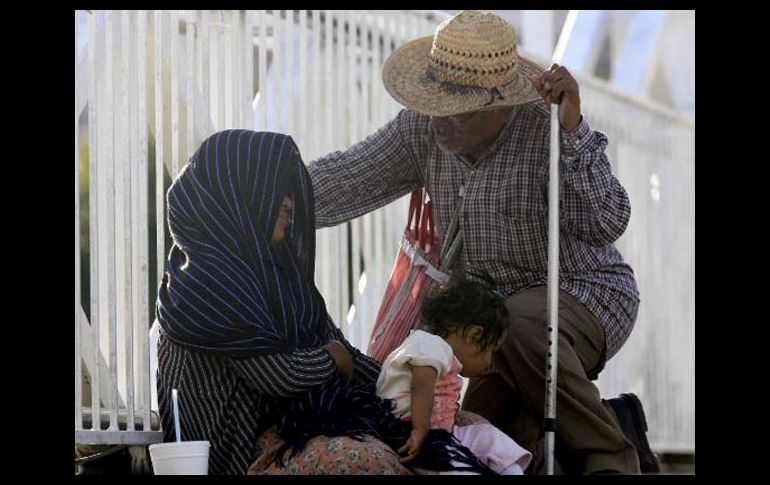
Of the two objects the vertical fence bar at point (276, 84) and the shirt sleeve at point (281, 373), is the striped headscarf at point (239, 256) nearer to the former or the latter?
the shirt sleeve at point (281, 373)

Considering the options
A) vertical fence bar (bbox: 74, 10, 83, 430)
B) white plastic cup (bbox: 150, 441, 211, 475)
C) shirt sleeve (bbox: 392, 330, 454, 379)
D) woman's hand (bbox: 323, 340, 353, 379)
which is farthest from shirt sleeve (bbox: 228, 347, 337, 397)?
vertical fence bar (bbox: 74, 10, 83, 430)

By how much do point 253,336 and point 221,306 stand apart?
0.40 feet

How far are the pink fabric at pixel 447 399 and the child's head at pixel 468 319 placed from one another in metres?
0.11

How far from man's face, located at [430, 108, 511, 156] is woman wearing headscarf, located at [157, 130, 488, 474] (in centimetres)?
55

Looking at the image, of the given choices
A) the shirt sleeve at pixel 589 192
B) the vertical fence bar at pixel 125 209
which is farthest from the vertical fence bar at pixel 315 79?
the shirt sleeve at pixel 589 192

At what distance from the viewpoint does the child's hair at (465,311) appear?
16.3 feet

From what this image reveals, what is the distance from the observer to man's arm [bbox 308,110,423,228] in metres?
5.74

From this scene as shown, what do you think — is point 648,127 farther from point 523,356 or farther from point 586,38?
point 523,356

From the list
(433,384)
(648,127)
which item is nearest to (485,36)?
(433,384)

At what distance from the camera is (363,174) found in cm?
578

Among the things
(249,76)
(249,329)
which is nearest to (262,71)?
(249,76)

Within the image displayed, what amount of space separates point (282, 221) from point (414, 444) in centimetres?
84

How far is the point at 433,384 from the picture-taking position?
4.74m

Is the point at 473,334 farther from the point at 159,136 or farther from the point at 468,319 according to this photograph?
the point at 159,136
